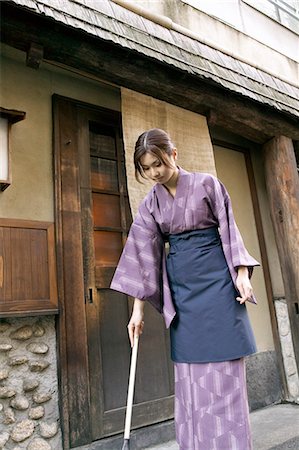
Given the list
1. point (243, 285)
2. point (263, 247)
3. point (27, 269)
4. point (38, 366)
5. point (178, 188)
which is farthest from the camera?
point (263, 247)

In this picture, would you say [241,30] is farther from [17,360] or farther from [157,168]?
[17,360]

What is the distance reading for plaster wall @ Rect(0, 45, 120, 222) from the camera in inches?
115

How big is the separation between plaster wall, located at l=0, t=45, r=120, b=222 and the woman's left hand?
1.70 meters

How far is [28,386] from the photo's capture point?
2598mm

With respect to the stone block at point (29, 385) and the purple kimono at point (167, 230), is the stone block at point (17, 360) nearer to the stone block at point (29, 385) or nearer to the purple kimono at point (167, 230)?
the stone block at point (29, 385)

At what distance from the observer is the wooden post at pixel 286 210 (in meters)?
3.81

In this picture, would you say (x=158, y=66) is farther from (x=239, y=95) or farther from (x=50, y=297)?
(x=50, y=297)

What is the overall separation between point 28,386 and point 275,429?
2137mm

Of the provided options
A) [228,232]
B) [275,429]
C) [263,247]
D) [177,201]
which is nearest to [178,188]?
[177,201]

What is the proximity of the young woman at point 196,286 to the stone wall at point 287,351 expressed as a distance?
2.62m

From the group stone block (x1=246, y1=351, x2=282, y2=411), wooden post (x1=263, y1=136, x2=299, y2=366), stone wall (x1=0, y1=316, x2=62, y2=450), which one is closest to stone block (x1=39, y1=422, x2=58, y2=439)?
stone wall (x1=0, y1=316, x2=62, y2=450)

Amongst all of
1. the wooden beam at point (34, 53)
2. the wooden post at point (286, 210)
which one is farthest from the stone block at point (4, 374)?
the wooden post at point (286, 210)

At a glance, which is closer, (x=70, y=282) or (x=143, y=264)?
(x=143, y=264)

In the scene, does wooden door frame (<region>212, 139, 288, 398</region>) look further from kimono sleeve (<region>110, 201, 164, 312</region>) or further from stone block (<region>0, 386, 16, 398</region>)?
stone block (<region>0, 386, 16, 398</region>)
